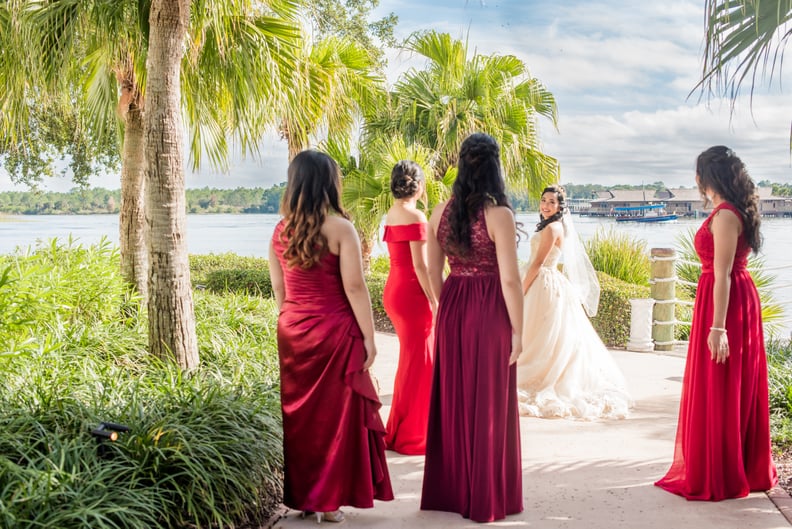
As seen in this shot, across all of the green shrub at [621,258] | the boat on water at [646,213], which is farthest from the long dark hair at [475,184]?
the boat on water at [646,213]

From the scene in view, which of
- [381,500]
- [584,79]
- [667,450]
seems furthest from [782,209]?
[584,79]

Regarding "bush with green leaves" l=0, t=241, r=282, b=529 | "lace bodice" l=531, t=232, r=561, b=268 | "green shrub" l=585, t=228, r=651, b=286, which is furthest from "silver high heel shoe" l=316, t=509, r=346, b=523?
"green shrub" l=585, t=228, r=651, b=286

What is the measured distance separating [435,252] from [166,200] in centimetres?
244

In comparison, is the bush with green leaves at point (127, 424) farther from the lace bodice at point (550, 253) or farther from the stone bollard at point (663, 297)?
the stone bollard at point (663, 297)

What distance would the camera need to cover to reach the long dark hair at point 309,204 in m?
3.51

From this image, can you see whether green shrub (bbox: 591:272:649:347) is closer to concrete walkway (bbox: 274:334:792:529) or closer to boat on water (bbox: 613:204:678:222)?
concrete walkway (bbox: 274:334:792:529)

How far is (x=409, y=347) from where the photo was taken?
5305 mm

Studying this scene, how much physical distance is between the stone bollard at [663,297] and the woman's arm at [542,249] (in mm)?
3845

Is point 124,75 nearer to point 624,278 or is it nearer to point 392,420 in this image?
point 392,420

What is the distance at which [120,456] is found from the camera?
362 centimetres

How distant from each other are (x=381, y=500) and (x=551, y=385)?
2973mm

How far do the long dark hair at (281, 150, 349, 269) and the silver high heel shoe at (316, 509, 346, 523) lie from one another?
1414 millimetres

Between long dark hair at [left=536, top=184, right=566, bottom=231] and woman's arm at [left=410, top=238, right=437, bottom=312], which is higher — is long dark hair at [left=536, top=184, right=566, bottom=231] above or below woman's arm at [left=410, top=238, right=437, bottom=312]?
above

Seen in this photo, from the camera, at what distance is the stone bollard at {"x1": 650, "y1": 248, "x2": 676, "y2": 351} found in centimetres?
982
